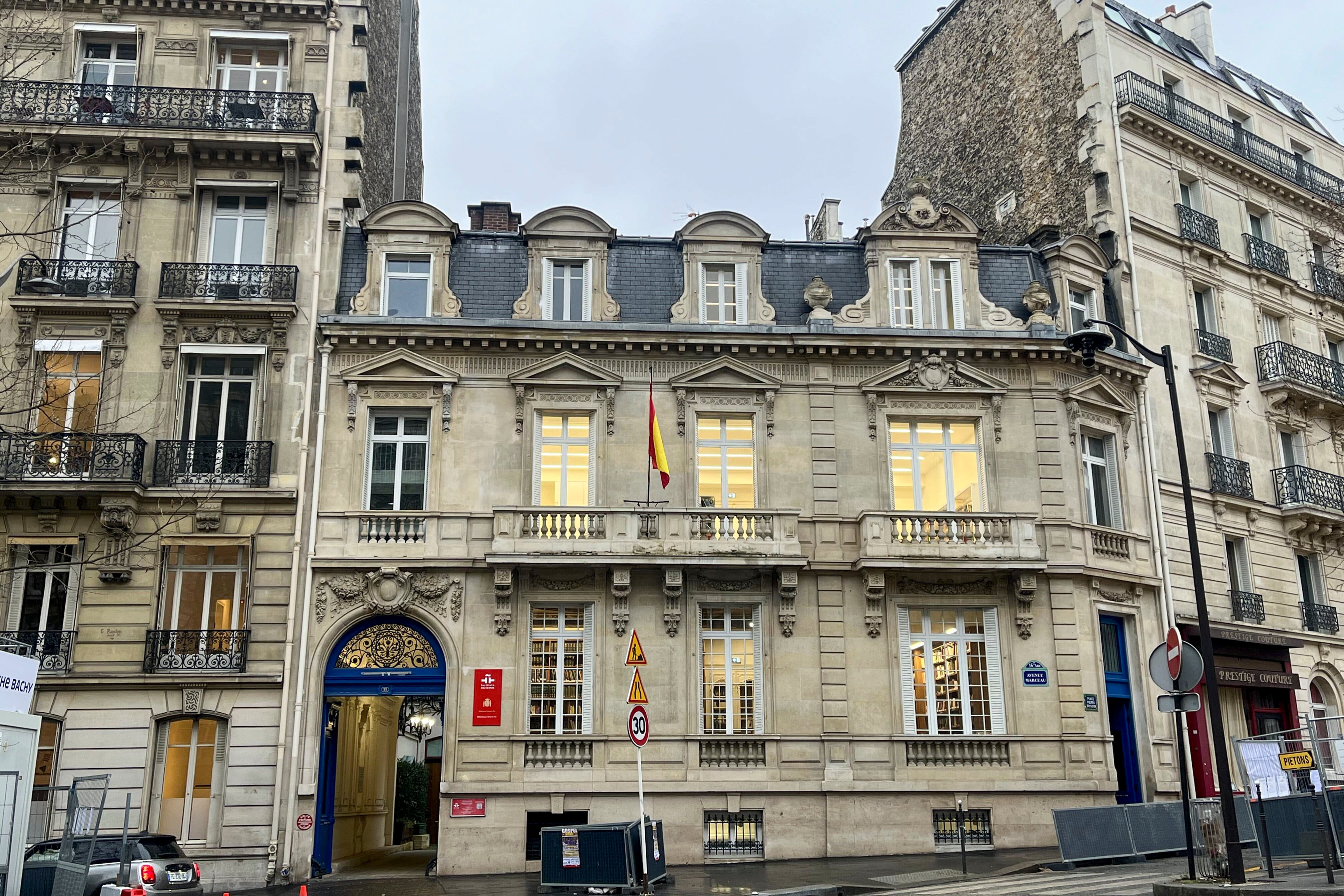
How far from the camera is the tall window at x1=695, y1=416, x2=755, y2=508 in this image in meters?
23.8

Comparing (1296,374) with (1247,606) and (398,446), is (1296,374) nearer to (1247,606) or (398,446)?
(1247,606)

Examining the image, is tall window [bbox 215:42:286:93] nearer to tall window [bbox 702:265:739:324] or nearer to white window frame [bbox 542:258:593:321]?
white window frame [bbox 542:258:593:321]

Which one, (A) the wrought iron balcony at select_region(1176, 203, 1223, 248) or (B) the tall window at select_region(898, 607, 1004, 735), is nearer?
(B) the tall window at select_region(898, 607, 1004, 735)

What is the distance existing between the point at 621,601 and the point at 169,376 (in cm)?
999

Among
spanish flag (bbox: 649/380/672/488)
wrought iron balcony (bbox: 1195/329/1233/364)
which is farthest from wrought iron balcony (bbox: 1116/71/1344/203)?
spanish flag (bbox: 649/380/672/488)

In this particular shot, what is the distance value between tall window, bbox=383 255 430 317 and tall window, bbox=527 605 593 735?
6.85 metres

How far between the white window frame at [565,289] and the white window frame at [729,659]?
6702 mm

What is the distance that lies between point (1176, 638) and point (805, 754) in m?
9.07

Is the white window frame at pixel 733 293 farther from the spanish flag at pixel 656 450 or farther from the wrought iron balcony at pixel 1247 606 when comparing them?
the wrought iron balcony at pixel 1247 606

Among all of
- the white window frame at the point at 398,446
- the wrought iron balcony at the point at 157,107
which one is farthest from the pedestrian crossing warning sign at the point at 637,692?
the wrought iron balcony at the point at 157,107

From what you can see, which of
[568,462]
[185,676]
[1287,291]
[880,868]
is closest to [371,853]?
[185,676]

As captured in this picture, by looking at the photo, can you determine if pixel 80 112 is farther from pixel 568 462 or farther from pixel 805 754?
pixel 805 754

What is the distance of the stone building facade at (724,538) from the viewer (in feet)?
72.3

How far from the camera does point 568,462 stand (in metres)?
23.8
